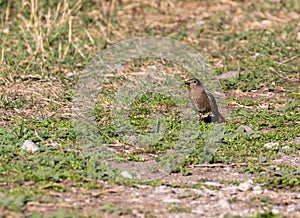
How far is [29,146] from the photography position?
5.71 meters

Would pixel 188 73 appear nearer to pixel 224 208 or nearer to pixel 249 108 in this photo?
pixel 249 108

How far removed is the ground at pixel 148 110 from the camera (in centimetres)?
486

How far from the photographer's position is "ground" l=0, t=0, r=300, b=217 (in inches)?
191

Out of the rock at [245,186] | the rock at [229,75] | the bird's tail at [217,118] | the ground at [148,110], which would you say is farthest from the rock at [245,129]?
the rock at [229,75]

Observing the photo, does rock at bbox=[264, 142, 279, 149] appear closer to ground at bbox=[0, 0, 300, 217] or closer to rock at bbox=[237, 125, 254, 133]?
ground at bbox=[0, 0, 300, 217]

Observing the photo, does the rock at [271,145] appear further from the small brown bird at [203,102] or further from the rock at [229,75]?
the rock at [229,75]

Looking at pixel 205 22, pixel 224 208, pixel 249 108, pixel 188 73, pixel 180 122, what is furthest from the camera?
pixel 205 22

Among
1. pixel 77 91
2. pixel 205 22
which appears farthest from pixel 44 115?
pixel 205 22

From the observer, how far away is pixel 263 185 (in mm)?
5230

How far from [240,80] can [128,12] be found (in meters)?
3.12

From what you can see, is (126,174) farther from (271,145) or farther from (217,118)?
(217,118)

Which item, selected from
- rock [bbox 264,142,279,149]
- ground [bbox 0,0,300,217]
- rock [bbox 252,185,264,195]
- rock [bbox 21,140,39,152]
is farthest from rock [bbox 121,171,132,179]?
rock [bbox 264,142,279,149]

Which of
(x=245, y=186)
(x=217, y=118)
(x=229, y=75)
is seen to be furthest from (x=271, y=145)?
(x=229, y=75)

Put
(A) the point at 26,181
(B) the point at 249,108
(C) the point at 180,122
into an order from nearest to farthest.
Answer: (A) the point at 26,181 → (C) the point at 180,122 → (B) the point at 249,108
